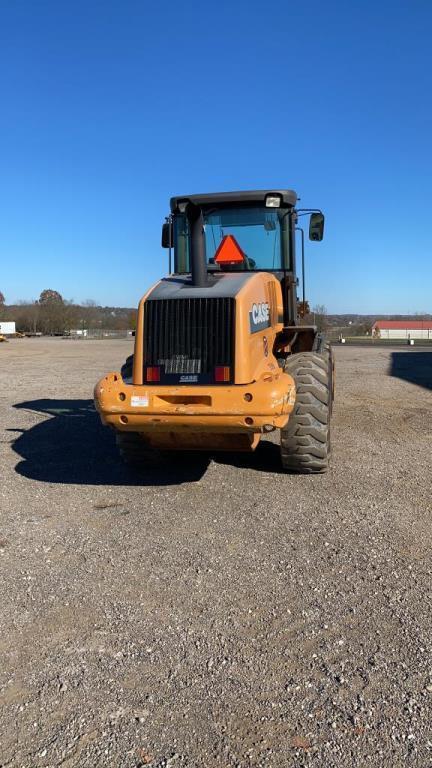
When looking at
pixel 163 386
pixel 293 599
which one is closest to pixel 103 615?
pixel 293 599

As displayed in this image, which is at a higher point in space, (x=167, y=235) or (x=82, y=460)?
(x=167, y=235)

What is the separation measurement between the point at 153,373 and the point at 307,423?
161 cm

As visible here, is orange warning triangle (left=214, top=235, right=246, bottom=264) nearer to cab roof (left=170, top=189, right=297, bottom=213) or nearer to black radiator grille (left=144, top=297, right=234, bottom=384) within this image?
cab roof (left=170, top=189, right=297, bottom=213)

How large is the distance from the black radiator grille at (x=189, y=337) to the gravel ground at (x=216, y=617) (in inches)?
49.0

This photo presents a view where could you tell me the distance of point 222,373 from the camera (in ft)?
17.2

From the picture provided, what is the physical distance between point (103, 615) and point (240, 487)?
2.73m

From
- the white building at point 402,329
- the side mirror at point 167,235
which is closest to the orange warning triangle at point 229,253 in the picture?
the side mirror at point 167,235

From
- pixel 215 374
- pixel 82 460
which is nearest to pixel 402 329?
pixel 82 460

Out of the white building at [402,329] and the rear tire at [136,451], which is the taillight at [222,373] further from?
the white building at [402,329]

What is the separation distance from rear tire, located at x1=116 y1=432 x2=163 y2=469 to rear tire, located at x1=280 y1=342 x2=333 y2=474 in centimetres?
137

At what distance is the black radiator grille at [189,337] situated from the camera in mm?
5309

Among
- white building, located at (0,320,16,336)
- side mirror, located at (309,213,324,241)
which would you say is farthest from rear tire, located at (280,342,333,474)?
white building, located at (0,320,16,336)

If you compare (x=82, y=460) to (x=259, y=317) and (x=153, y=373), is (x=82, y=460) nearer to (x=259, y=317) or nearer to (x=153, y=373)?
(x=153, y=373)

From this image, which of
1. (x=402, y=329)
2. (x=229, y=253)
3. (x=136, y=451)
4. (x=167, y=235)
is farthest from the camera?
(x=402, y=329)
